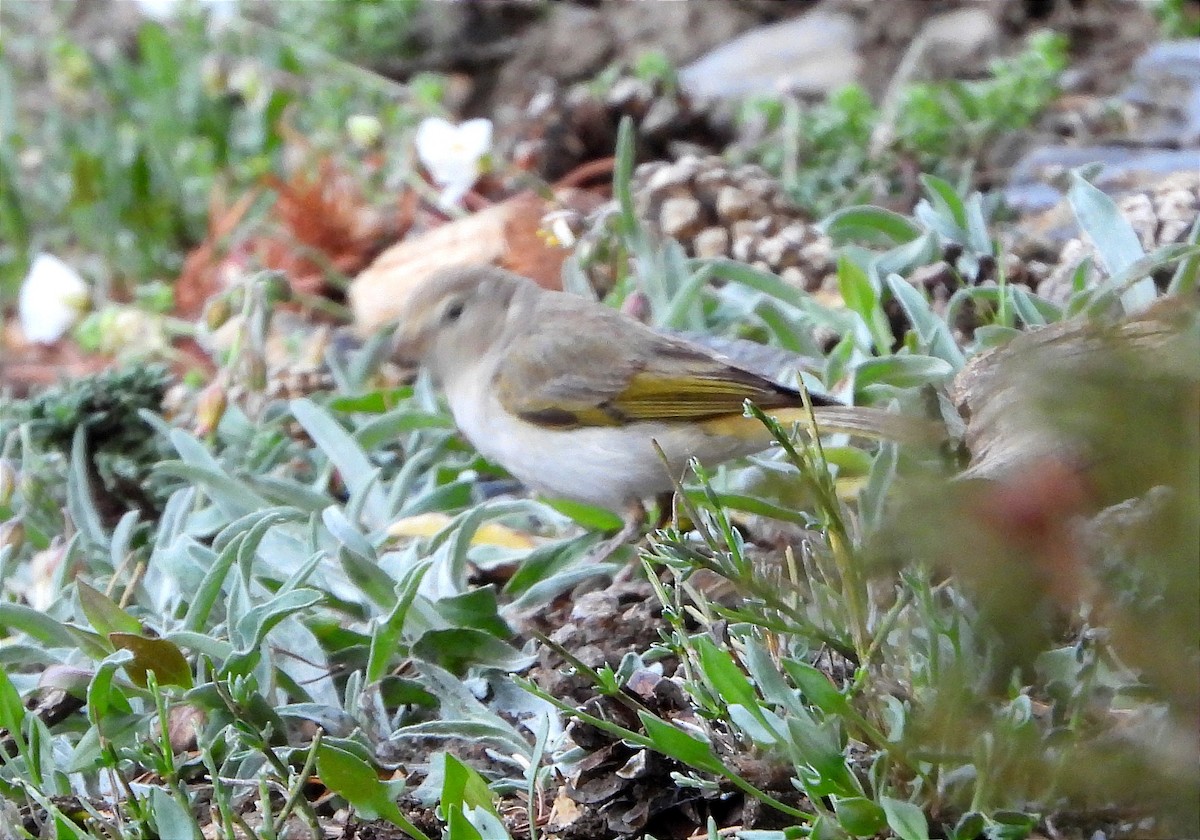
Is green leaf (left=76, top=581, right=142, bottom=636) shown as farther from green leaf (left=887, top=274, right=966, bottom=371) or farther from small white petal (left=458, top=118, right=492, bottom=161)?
small white petal (left=458, top=118, right=492, bottom=161)

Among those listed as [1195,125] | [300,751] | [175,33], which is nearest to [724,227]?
[1195,125]

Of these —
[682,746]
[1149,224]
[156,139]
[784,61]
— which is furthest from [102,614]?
[784,61]

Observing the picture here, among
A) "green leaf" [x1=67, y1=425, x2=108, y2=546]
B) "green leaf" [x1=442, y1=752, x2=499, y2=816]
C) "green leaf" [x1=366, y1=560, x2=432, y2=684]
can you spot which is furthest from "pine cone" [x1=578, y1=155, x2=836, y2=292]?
"green leaf" [x1=442, y1=752, x2=499, y2=816]

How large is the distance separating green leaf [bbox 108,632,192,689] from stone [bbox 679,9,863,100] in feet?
13.0

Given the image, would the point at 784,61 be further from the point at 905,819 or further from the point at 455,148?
the point at 905,819

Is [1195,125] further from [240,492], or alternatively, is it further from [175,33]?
[175,33]

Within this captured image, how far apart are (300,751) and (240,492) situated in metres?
1.14

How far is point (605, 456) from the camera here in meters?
3.18

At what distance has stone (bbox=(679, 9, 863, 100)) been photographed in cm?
587

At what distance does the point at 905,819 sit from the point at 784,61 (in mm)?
4952

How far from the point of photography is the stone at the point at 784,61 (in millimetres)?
5871

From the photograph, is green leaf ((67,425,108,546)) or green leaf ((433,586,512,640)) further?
green leaf ((67,425,108,546))

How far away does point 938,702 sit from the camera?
1.47 meters

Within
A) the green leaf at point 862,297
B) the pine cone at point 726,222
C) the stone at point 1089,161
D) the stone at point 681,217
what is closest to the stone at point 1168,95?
the stone at point 1089,161
